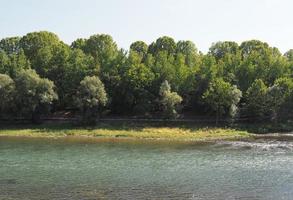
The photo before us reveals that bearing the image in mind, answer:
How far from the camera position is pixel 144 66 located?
12462 cm

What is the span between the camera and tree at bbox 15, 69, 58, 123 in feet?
347

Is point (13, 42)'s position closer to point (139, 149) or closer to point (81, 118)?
point (81, 118)

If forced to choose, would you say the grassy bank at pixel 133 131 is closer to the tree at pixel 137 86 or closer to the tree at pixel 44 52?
the tree at pixel 137 86

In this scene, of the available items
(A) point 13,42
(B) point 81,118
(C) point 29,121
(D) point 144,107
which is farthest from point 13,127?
(A) point 13,42

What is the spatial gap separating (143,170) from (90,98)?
52.0m

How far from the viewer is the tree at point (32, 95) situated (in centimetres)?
10575

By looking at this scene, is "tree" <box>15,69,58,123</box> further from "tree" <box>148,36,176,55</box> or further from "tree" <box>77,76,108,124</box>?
"tree" <box>148,36,176,55</box>

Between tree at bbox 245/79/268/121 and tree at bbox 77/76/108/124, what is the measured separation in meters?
34.0

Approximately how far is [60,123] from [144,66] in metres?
28.2

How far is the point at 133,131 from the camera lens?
10156 centimetres

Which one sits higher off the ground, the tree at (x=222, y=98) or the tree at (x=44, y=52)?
the tree at (x=44, y=52)

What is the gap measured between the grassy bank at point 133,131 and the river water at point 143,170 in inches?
394


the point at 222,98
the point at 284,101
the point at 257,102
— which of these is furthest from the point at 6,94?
the point at 284,101

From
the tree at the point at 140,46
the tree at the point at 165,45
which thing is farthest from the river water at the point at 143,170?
the tree at the point at 140,46
